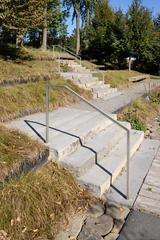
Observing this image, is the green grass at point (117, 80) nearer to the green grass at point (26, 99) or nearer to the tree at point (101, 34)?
the green grass at point (26, 99)

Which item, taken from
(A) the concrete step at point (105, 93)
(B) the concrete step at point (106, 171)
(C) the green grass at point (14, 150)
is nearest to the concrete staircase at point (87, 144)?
(B) the concrete step at point (106, 171)

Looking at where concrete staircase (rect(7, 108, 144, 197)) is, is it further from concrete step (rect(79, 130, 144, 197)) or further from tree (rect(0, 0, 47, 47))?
tree (rect(0, 0, 47, 47))

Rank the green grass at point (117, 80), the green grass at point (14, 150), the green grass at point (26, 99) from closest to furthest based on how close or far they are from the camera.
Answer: the green grass at point (14, 150)
the green grass at point (26, 99)
the green grass at point (117, 80)

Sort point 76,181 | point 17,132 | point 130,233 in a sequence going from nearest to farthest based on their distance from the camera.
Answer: point 130,233 < point 76,181 < point 17,132

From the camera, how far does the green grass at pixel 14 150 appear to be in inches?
141

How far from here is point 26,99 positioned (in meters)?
7.02

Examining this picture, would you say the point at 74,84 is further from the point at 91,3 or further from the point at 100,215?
the point at 91,3

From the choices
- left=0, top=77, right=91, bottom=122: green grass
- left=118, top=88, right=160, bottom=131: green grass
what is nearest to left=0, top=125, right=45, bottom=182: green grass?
left=0, top=77, right=91, bottom=122: green grass

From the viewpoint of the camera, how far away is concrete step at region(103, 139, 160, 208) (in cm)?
418

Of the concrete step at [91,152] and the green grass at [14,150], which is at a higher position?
the green grass at [14,150]

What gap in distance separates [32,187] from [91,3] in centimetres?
2933

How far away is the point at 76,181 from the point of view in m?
4.22

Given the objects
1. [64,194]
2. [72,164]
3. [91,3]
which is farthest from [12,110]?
[91,3]

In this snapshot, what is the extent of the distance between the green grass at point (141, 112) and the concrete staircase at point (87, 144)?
1033mm
